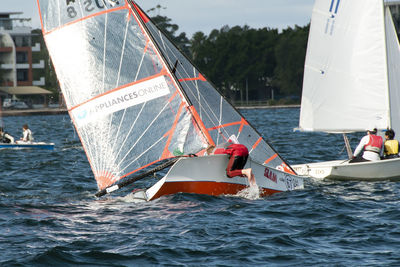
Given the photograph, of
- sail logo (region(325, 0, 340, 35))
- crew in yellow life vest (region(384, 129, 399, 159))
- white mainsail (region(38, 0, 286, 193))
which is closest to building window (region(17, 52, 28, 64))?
sail logo (region(325, 0, 340, 35))

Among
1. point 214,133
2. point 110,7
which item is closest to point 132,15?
point 110,7

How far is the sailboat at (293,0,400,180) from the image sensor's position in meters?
21.5

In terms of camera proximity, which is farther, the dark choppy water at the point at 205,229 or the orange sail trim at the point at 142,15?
the orange sail trim at the point at 142,15

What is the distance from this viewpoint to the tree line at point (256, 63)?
116 metres

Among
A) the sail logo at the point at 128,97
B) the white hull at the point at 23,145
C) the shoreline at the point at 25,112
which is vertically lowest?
the white hull at the point at 23,145

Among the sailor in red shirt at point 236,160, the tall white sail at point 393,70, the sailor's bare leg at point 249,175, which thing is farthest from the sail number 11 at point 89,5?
the tall white sail at point 393,70

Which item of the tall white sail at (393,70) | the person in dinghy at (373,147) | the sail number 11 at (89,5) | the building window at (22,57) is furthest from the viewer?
the building window at (22,57)

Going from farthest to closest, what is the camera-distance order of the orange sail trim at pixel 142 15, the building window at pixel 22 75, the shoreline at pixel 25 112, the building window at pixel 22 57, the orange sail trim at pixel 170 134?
1. the building window at pixel 22 75
2. the building window at pixel 22 57
3. the shoreline at pixel 25 112
4. the orange sail trim at pixel 142 15
5. the orange sail trim at pixel 170 134

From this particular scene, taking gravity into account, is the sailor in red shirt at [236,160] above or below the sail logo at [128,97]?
below

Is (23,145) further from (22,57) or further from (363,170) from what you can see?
(22,57)

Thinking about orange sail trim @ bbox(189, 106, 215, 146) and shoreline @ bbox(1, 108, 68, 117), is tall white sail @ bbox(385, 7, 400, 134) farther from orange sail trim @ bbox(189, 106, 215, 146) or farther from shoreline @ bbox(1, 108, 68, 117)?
shoreline @ bbox(1, 108, 68, 117)

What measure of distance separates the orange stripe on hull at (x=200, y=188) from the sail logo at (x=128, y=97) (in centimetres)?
194

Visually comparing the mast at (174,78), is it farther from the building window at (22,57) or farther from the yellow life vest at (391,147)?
the building window at (22,57)

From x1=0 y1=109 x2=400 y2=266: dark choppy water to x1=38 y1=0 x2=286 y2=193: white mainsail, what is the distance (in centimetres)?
109
